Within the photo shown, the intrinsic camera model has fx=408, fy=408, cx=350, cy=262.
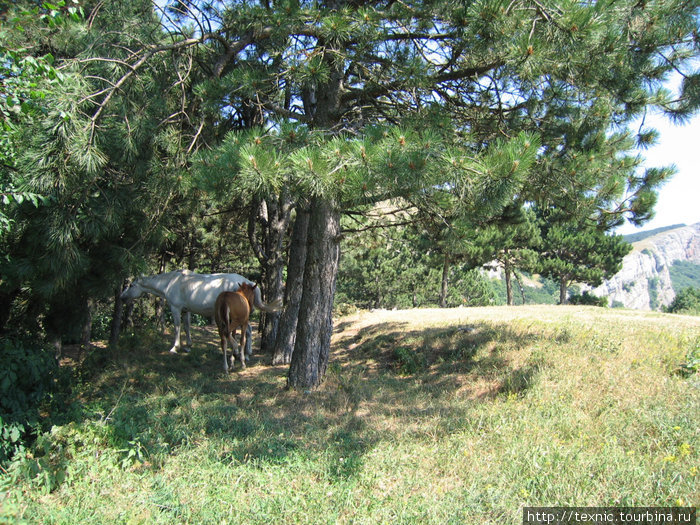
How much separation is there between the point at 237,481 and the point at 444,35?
242 inches

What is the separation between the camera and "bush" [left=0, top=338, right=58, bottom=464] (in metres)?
4.17

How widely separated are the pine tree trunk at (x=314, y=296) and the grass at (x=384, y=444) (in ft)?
1.29

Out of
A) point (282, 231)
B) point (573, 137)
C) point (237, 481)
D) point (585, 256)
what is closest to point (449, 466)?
point (237, 481)

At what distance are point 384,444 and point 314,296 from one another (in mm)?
2774

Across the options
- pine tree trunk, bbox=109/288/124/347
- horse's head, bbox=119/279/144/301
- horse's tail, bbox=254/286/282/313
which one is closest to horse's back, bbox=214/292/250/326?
horse's tail, bbox=254/286/282/313

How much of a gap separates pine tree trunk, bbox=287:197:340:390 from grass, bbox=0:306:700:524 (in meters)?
0.39

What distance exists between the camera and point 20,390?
456 centimetres

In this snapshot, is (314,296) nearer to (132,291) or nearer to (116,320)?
(132,291)

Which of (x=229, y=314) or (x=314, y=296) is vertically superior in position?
(x=314, y=296)

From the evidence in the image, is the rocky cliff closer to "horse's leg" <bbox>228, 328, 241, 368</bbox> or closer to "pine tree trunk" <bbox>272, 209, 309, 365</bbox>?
"pine tree trunk" <bbox>272, 209, 309, 365</bbox>

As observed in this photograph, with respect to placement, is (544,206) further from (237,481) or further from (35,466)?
(35,466)

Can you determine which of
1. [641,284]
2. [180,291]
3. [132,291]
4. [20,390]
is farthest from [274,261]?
[641,284]

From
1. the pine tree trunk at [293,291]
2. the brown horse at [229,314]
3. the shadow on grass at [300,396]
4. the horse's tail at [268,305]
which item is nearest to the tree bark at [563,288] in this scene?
the shadow on grass at [300,396]

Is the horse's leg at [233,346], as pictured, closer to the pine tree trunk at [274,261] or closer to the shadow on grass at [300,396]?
the shadow on grass at [300,396]
